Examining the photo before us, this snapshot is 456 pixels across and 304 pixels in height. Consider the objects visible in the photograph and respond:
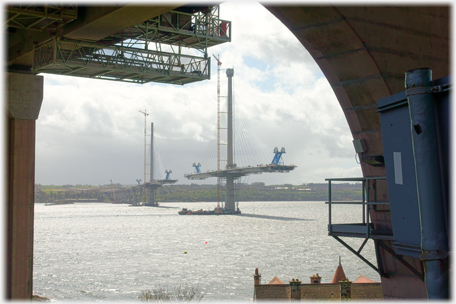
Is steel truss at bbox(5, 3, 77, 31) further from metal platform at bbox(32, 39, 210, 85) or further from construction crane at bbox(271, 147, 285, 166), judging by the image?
construction crane at bbox(271, 147, 285, 166)

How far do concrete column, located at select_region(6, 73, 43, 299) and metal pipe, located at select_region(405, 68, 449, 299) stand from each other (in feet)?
62.9

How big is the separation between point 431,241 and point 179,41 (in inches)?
689

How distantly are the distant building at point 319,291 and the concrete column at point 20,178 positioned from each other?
26.1 metres

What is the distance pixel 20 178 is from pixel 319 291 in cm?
3240

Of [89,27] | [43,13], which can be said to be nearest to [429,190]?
[89,27]

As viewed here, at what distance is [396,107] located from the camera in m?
5.59

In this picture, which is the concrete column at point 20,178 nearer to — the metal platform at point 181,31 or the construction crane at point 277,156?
the metal platform at point 181,31

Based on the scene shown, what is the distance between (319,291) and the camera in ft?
149

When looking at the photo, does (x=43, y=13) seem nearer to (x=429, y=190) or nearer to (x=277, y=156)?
(x=429, y=190)

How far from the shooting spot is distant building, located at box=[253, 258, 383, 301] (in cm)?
4259

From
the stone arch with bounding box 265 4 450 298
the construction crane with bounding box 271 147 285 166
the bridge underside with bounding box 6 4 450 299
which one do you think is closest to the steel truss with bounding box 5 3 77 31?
the bridge underside with bounding box 6 4 450 299

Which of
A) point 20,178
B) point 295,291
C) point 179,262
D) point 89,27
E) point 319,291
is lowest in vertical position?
point 179,262

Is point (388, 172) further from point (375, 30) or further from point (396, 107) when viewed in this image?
point (375, 30)

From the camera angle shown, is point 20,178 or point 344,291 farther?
point 344,291
